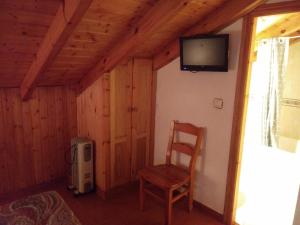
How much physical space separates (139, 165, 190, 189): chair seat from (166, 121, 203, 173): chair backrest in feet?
0.39

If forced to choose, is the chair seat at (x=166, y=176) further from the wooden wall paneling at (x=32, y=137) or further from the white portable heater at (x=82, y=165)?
the wooden wall paneling at (x=32, y=137)

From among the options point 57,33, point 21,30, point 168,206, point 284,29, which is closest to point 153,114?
point 168,206

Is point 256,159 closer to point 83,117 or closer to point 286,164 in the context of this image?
point 286,164

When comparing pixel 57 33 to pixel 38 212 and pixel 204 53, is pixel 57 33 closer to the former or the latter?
pixel 204 53

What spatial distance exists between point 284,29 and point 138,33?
233cm

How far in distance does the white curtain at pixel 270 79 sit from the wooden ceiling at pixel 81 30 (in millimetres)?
1707

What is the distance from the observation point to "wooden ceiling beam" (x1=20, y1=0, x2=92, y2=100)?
5.28ft

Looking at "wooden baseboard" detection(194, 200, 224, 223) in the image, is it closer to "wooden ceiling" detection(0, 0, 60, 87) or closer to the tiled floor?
the tiled floor

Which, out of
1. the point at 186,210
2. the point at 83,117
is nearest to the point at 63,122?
the point at 83,117

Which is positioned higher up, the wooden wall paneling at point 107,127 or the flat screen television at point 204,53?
the flat screen television at point 204,53

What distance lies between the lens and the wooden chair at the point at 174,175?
242 cm

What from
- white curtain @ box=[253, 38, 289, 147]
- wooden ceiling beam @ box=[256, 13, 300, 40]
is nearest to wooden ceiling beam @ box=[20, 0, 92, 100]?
wooden ceiling beam @ box=[256, 13, 300, 40]

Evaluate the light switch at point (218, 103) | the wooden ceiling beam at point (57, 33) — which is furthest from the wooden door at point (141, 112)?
the wooden ceiling beam at point (57, 33)

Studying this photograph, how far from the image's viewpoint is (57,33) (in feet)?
6.09
